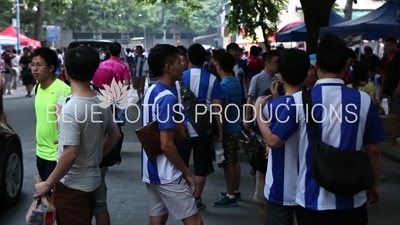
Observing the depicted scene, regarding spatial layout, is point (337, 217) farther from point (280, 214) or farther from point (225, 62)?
point (225, 62)

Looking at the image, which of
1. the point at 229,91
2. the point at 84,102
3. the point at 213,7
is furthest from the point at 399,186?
the point at 213,7

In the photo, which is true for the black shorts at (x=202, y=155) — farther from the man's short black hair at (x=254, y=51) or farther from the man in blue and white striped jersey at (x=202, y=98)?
the man's short black hair at (x=254, y=51)

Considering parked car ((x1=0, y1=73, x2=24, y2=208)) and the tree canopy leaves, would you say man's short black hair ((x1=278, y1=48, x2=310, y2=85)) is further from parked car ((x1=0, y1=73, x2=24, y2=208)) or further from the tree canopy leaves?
the tree canopy leaves

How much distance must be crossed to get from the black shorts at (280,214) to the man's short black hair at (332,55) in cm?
94

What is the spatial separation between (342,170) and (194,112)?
9.41 ft

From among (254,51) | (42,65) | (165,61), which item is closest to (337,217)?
(165,61)

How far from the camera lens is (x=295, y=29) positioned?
18.9 m

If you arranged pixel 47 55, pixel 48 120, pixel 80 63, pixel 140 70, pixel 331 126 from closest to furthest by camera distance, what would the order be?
pixel 331 126 → pixel 80 63 → pixel 48 120 → pixel 47 55 → pixel 140 70

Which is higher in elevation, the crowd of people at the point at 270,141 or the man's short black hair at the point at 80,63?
the man's short black hair at the point at 80,63

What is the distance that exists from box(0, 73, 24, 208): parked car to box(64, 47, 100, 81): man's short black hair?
277 centimetres

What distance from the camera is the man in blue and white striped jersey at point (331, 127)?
3512 mm

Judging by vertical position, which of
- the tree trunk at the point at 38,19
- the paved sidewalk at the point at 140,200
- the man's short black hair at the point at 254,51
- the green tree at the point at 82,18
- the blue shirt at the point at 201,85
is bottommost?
the paved sidewalk at the point at 140,200

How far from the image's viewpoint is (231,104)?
22.5ft

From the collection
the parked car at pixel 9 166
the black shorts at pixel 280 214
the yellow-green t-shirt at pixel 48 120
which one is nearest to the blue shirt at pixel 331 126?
Result: the black shorts at pixel 280 214
